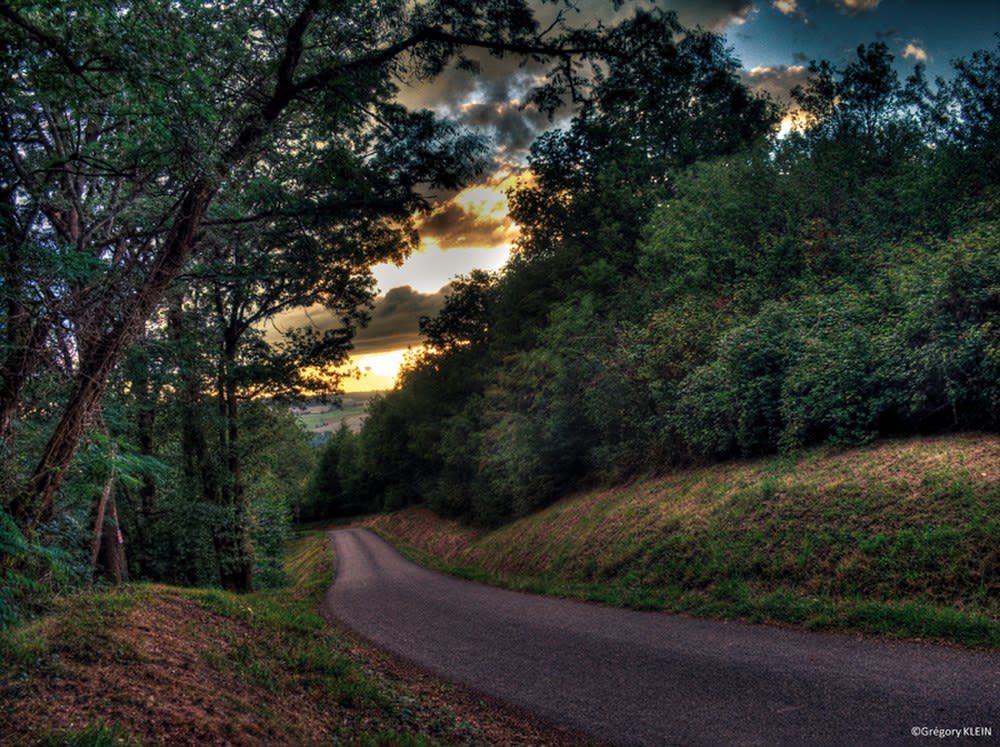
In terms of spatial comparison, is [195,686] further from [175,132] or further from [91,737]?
[175,132]

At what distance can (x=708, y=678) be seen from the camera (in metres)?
6.10

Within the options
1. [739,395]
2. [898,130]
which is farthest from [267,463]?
[898,130]

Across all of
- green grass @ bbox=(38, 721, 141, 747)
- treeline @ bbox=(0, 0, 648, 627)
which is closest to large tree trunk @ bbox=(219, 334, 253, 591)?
treeline @ bbox=(0, 0, 648, 627)

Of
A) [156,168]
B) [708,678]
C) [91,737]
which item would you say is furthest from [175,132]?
[708,678]

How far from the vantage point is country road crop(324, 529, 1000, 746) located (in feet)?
15.5

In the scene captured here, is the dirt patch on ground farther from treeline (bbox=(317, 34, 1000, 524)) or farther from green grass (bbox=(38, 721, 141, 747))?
treeline (bbox=(317, 34, 1000, 524))

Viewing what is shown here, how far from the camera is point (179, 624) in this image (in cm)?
641

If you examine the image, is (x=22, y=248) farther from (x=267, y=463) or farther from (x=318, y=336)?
(x=267, y=463)

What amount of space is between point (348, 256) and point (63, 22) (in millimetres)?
7663

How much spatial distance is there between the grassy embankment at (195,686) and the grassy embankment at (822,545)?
497 centimetres

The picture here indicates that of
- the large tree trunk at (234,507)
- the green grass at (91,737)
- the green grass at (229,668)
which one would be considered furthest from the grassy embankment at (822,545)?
the large tree trunk at (234,507)

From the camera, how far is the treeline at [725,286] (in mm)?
10562

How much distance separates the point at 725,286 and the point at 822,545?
11219 millimetres

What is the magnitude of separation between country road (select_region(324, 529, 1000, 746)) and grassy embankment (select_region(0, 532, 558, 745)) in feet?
2.85
